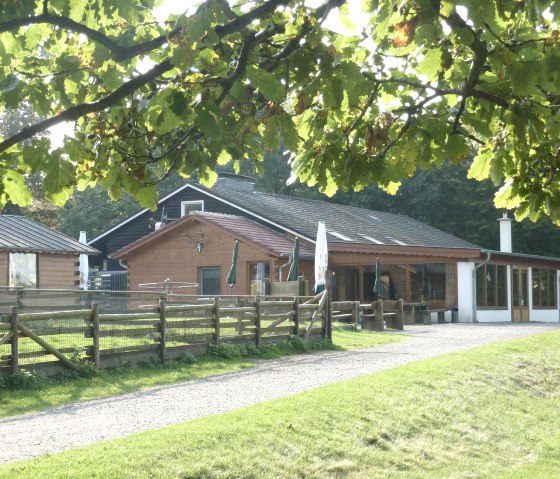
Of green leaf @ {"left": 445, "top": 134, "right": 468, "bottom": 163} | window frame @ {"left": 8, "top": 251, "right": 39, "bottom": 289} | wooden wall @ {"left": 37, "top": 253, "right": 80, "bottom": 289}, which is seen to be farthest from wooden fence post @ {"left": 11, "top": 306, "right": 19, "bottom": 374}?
wooden wall @ {"left": 37, "top": 253, "right": 80, "bottom": 289}

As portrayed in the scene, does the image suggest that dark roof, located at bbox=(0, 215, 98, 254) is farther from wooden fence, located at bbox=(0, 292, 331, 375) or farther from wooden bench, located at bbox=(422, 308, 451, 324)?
wooden bench, located at bbox=(422, 308, 451, 324)

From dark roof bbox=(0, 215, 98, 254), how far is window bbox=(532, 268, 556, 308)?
19428 mm

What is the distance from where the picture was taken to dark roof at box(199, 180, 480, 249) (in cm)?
3412

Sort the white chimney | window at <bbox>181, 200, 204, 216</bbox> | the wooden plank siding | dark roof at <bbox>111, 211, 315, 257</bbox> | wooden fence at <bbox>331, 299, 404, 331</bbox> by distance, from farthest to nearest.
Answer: the white chimney < window at <bbox>181, 200, 204, 216</bbox> < dark roof at <bbox>111, 211, 315, 257</bbox> < the wooden plank siding < wooden fence at <bbox>331, 299, 404, 331</bbox>

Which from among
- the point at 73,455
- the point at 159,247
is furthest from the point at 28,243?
the point at 73,455

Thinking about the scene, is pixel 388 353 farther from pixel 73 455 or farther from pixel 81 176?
pixel 81 176

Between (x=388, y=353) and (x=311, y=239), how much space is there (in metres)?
14.9

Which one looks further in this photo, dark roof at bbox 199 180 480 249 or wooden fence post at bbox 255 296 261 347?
dark roof at bbox 199 180 480 249

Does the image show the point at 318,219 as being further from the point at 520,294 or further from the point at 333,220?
the point at 520,294

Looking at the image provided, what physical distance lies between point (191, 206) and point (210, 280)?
5145 millimetres

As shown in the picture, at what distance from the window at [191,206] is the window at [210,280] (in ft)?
14.5

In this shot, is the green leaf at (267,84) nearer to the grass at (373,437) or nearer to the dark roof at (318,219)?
the grass at (373,437)

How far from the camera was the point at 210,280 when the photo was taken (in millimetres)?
32469

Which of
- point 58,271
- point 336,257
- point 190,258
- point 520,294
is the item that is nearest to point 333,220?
point 336,257
